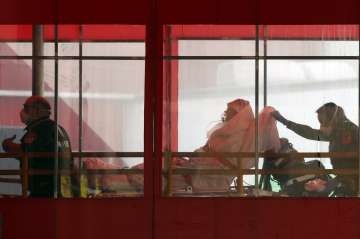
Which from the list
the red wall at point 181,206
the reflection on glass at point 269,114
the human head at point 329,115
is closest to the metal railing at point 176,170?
the reflection on glass at point 269,114

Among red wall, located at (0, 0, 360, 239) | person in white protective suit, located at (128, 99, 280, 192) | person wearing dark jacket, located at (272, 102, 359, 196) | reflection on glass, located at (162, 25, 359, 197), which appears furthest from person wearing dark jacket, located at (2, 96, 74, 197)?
person wearing dark jacket, located at (272, 102, 359, 196)

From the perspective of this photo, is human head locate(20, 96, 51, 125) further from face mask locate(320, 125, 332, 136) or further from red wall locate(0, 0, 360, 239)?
face mask locate(320, 125, 332, 136)

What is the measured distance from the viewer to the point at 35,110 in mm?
9086

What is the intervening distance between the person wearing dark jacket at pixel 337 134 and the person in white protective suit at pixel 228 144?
0.16 m

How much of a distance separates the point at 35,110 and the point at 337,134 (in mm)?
2594

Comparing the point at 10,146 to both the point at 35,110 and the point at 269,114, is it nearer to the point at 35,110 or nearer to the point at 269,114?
the point at 35,110

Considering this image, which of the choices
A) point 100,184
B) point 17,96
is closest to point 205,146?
point 100,184

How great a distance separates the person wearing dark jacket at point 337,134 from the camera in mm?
9039

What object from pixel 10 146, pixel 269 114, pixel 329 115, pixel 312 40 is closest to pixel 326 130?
pixel 329 115

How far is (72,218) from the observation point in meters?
9.16
